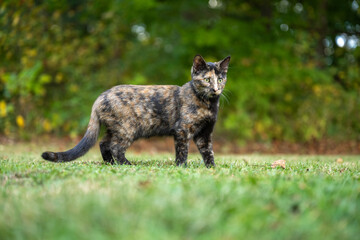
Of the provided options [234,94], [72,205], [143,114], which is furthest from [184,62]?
[72,205]

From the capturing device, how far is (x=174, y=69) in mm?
11086

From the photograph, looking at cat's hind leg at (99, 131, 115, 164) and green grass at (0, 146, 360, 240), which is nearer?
green grass at (0, 146, 360, 240)

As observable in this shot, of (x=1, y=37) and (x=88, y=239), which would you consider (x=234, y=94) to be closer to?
(x=1, y=37)

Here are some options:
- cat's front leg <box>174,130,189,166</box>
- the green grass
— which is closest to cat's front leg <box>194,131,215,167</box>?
cat's front leg <box>174,130,189,166</box>

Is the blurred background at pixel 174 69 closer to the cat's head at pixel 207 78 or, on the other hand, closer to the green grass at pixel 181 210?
the cat's head at pixel 207 78

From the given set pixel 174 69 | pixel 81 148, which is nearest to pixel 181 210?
pixel 81 148

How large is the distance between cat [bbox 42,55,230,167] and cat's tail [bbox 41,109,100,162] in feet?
0.04

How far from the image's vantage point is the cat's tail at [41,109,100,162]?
414 cm

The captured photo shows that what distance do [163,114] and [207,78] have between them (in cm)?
85

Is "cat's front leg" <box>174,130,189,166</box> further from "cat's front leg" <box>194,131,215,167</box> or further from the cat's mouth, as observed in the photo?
the cat's mouth

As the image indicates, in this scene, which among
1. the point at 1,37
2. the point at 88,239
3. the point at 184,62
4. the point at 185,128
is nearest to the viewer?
the point at 88,239

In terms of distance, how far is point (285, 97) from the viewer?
11.9 metres

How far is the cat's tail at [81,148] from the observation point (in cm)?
414

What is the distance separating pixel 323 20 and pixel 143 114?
1133 cm
